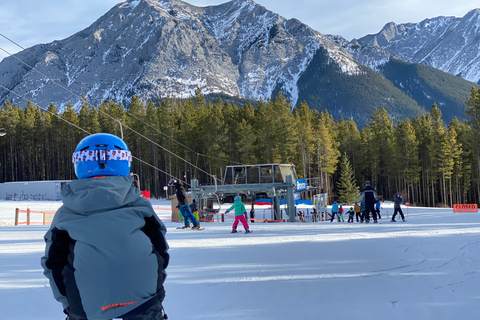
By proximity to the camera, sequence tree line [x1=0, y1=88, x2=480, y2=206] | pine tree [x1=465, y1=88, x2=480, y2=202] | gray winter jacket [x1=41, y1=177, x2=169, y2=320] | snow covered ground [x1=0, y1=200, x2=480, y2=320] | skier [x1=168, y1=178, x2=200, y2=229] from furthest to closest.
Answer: tree line [x1=0, y1=88, x2=480, y2=206]
pine tree [x1=465, y1=88, x2=480, y2=202]
skier [x1=168, y1=178, x2=200, y2=229]
snow covered ground [x1=0, y1=200, x2=480, y2=320]
gray winter jacket [x1=41, y1=177, x2=169, y2=320]

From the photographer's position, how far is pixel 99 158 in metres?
2.51

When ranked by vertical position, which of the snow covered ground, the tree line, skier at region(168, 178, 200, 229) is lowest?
the snow covered ground

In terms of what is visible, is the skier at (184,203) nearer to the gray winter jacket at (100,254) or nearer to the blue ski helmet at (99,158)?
the blue ski helmet at (99,158)

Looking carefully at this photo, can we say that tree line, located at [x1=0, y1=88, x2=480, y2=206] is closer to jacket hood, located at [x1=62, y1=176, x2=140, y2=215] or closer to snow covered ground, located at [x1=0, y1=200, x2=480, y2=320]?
snow covered ground, located at [x1=0, y1=200, x2=480, y2=320]

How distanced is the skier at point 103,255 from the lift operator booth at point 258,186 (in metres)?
22.5

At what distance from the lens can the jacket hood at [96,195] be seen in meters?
2.19

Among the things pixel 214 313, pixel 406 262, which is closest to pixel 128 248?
pixel 214 313

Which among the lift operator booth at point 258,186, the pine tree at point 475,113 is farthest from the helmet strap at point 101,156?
the pine tree at point 475,113

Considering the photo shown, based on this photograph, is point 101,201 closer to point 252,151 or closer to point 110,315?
point 110,315

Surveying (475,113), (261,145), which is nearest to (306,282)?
(261,145)

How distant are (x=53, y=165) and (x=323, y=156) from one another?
149 feet

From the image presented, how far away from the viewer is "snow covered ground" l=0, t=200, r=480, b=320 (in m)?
4.38

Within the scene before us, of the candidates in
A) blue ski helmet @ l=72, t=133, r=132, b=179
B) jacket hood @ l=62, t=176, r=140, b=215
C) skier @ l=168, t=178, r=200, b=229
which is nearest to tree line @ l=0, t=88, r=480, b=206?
skier @ l=168, t=178, r=200, b=229

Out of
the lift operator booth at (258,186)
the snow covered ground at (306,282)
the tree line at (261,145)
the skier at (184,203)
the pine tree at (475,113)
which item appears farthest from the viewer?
the tree line at (261,145)
